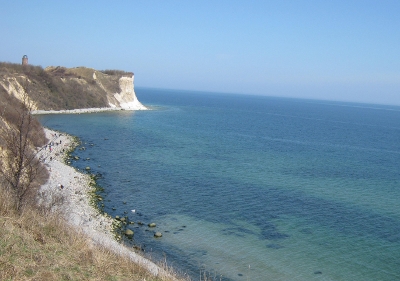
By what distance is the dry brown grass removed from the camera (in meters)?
6.88

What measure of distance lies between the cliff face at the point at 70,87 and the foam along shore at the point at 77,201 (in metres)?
34.6

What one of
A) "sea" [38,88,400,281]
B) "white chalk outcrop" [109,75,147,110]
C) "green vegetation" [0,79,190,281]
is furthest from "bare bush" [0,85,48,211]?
"white chalk outcrop" [109,75,147,110]

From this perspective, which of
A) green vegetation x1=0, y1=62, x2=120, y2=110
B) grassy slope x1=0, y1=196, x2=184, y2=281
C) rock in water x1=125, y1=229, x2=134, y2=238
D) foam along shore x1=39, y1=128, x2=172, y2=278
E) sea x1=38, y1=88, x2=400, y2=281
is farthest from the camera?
green vegetation x1=0, y1=62, x2=120, y2=110

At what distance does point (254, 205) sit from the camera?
24891 mm

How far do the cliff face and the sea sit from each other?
25199 mm

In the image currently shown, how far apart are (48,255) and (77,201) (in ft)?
53.0

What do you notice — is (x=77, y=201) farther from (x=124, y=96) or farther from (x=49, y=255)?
(x=124, y=96)

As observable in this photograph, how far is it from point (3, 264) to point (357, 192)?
28.0 meters

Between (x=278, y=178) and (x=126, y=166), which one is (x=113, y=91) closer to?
(x=126, y=166)

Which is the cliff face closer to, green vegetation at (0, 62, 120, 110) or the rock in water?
green vegetation at (0, 62, 120, 110)

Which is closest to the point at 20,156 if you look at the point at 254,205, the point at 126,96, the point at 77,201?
the point at 77,201

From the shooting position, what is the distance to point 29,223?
29.9 feet

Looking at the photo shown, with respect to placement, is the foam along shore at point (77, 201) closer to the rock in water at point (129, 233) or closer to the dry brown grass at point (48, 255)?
the rock in water at point (129, 233)

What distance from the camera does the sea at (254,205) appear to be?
1756cm
